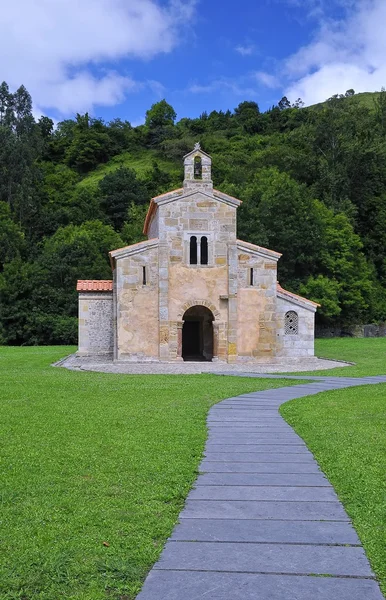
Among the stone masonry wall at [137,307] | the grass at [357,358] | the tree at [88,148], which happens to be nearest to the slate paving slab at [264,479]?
the grass at [357,358]

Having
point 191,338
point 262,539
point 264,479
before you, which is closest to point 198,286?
point 191,338

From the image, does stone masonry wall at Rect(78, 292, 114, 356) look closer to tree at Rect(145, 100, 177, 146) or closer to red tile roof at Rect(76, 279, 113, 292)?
red tile roof at Rect(76, 279, 113, 292)

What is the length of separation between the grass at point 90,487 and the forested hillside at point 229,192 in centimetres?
3330

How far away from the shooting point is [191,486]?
18.8 ft

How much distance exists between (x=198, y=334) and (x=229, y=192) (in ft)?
65.1

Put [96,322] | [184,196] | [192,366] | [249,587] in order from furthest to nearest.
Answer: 1. [96,322]
2. [184,196]
3. [192,366]
4. [249,587]

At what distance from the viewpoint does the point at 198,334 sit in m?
31.5

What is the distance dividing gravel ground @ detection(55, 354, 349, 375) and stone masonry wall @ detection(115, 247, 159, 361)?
736 millimetres

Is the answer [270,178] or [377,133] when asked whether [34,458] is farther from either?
[377,133]

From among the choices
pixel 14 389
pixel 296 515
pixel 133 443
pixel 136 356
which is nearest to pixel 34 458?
pixel 133 443

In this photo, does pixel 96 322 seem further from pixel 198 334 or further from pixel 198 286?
pixel 198 286

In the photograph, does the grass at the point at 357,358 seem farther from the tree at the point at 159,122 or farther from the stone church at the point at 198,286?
the tree at the point at 159,122

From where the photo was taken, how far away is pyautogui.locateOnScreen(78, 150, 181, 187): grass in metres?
77.6

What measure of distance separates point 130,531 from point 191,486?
4.49 feet
